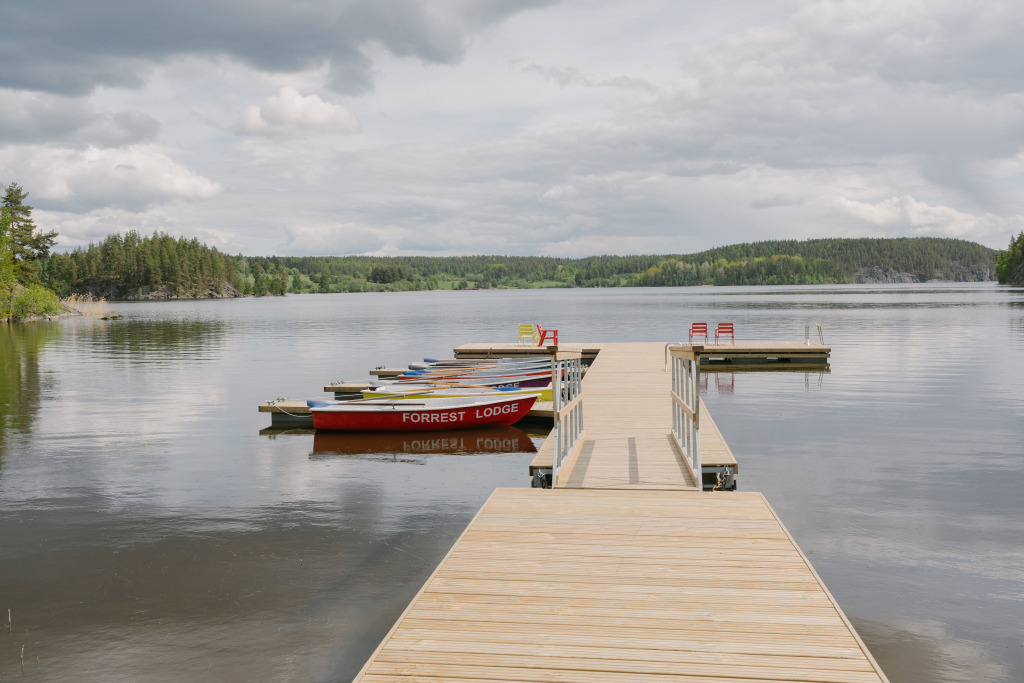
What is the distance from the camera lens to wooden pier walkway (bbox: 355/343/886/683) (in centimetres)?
456

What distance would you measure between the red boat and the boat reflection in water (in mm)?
222

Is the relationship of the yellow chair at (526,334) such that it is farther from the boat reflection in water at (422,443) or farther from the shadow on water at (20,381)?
the shadow on water at (20,381)

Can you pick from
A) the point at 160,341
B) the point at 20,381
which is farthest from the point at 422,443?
the point at 160,341

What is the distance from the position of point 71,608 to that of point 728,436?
1396cm

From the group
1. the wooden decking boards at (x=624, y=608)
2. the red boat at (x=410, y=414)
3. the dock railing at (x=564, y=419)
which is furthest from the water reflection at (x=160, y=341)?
the wooden decking boards at (x=624, y=608)

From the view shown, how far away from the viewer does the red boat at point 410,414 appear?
715 inches

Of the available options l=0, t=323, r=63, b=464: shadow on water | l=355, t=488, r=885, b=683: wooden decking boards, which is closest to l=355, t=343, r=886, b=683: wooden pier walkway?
l=355, t=488, r=885, b=683: wooden decking boards

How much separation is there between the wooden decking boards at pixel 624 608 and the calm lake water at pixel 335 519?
1798mm

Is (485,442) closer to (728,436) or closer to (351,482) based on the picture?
(351,482)

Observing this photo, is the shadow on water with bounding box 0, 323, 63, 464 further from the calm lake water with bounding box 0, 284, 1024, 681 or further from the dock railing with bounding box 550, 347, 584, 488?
the dock railing with bounding box 550, 347, 584, 488

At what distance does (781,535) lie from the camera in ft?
23.1

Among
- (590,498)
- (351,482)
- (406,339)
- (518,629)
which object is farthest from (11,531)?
(406,339)

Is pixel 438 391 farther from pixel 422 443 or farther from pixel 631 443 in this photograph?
pixel 631 443

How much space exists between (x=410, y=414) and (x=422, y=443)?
1.07 metres
